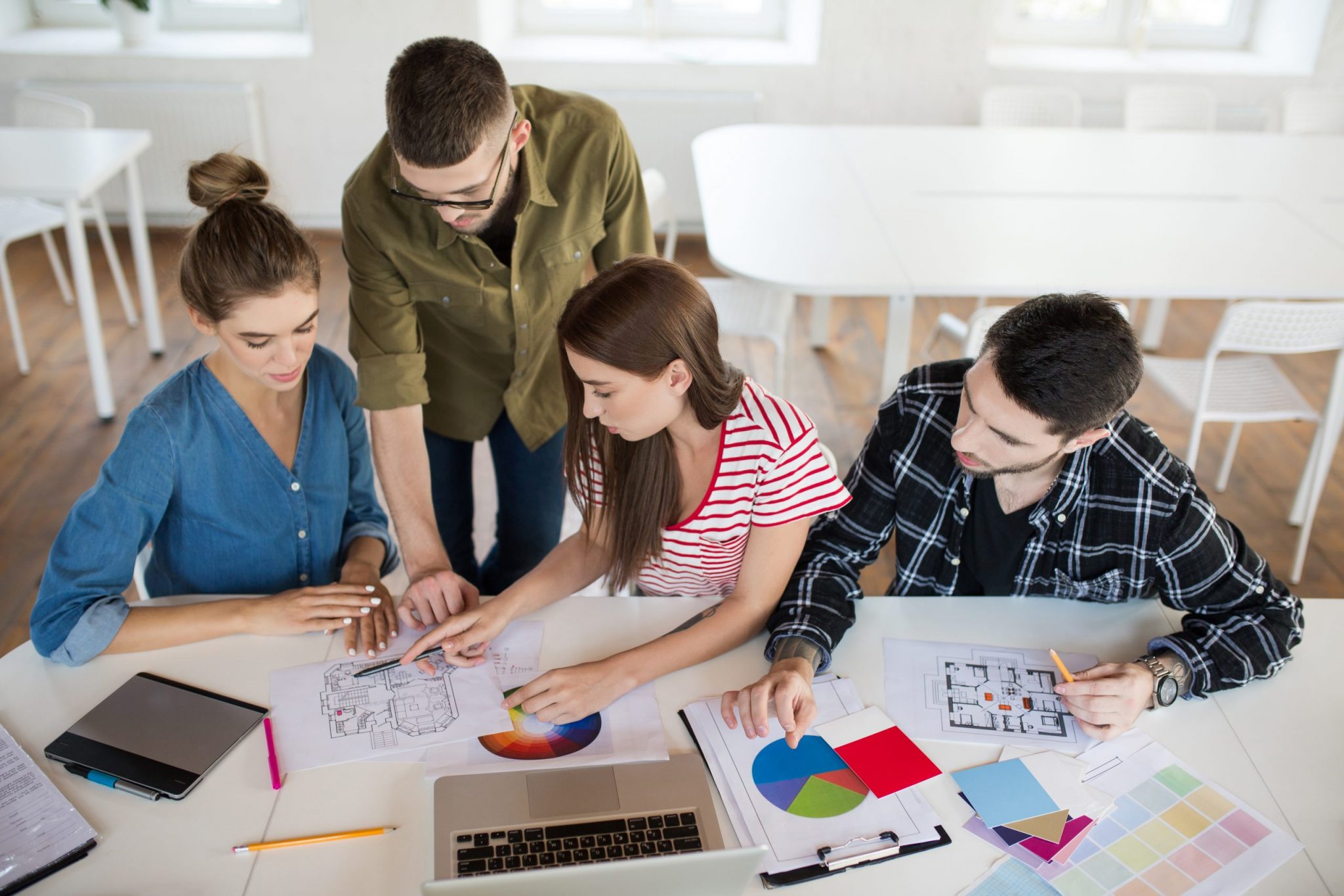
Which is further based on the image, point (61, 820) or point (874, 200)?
point (874, 200)

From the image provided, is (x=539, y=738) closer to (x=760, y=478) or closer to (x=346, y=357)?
(x=760, y=478)

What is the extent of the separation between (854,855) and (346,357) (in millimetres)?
3006

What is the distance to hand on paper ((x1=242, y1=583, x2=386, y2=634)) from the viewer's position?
1480mm

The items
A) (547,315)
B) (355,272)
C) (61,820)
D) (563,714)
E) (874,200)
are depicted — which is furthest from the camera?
(874,200)

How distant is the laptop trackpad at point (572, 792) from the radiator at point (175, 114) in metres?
3.74

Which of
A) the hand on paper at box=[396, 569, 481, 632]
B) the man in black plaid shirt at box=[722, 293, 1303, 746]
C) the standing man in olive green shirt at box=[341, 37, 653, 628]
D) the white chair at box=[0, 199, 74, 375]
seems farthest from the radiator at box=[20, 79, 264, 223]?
the man in black plaid shirt at box=[722, 293, 1303, 746]

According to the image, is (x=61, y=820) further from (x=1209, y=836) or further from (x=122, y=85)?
(x=122, y=85)

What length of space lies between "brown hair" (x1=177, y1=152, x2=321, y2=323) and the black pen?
0.53 meters

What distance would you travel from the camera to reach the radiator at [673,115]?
4496mm

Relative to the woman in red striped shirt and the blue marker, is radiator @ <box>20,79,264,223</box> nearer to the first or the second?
the woman in red striped shirt

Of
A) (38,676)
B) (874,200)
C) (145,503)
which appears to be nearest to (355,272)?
(145,503)

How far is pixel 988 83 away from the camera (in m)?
4.59

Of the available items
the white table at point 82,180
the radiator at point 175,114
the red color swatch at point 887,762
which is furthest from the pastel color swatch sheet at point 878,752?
the radiator at point 175,114

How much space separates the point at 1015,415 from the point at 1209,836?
546 millimetres
